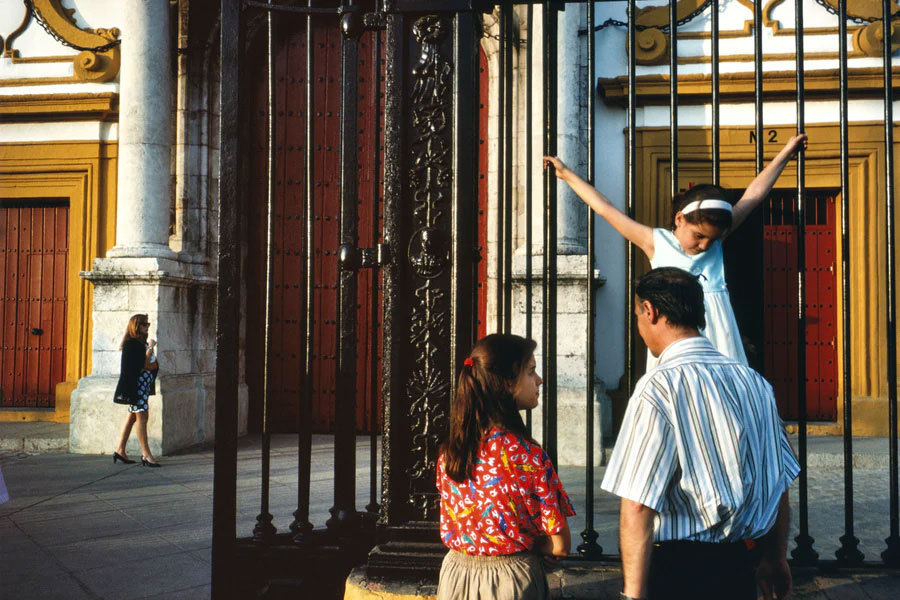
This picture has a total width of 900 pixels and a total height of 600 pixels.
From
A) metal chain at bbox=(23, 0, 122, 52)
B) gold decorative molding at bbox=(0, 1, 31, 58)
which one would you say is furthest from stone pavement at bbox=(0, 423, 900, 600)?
gold decorative molding at bbox=(0, 1, 31, 58)

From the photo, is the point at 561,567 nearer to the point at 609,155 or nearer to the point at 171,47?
the point at 609,155

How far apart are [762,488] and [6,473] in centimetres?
740

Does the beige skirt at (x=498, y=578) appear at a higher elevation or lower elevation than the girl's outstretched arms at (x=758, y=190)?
lower

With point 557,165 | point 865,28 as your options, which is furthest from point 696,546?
point 865,28

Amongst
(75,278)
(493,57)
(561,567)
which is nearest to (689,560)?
(561,567)

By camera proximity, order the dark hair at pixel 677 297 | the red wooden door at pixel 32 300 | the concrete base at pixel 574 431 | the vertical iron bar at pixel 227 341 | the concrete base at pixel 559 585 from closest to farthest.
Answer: the dark hair at pixel 677 297 < the concrete base at pixel 559 585 < the vertical iron bar at pixel 227 341 < the concrete base at pixel 574 431 < the red wooden door at pixel 32 300

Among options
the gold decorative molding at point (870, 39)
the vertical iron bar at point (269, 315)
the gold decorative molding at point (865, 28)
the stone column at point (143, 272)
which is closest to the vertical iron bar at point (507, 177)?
the vertical iron bar at point (269, 315)

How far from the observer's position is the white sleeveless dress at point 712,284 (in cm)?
271

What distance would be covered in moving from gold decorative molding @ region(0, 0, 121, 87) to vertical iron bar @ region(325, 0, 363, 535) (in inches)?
291

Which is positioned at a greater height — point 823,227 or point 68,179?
point 68,179

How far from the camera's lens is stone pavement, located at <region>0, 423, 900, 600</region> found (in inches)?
147

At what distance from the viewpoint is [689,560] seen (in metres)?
1.85

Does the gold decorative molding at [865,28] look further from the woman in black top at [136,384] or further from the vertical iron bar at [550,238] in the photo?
the woman in black top at [136,384]

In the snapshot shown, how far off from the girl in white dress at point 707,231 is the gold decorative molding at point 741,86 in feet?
19.4
